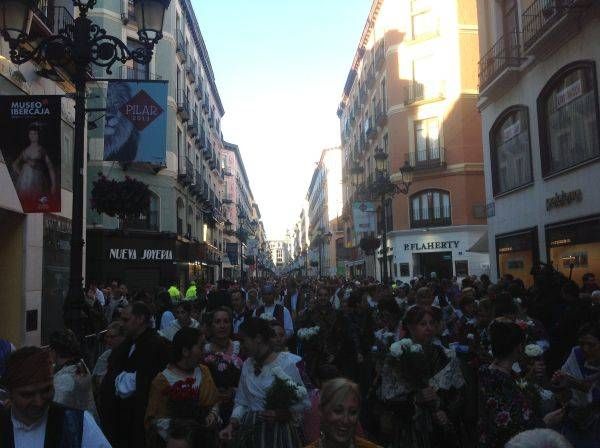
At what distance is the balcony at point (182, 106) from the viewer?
29.8 meters

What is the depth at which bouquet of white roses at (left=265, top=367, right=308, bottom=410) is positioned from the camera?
4375 mm

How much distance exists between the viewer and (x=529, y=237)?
1844 centimetres

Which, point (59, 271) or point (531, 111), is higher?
point (531, 111)

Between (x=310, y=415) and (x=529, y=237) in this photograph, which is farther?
(x=529, y=237)

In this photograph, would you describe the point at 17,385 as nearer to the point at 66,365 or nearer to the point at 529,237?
the point at 66,365

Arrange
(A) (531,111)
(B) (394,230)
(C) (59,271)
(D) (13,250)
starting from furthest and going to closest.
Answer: (B) (394,230)
(A) (531,111)
(C) (59,271)
(D) (13,250)

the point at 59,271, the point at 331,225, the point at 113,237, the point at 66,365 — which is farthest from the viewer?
the point at 331,225

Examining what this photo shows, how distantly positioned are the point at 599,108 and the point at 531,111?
12.2ft

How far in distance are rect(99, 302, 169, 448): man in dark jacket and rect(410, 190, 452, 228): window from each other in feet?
99.5

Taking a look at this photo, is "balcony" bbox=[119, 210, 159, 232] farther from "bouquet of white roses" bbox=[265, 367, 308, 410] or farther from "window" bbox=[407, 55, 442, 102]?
"bouquet of white roses" bbox=[265, 367, 308, 410]

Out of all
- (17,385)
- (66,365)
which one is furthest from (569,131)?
(17,385)

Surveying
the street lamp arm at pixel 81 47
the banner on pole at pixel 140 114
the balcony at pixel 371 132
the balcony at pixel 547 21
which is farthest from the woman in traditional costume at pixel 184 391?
the balcony at pixel 371 132

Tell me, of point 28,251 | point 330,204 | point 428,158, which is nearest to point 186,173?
point 428,158

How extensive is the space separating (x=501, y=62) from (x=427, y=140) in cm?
1539
